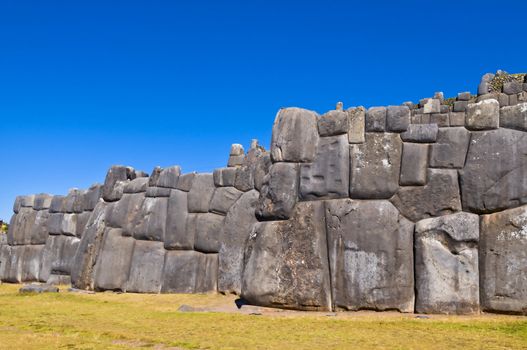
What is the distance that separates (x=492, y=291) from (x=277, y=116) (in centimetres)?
504

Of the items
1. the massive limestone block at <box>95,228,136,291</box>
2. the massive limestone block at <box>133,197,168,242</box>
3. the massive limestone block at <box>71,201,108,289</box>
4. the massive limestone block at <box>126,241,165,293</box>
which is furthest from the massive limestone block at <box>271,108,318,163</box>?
the massive limestone block at <box>71,201,108,289</box>

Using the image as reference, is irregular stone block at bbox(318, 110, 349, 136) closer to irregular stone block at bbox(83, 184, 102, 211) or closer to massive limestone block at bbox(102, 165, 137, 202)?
massive limestone block at bbox(102, 165, 137, 202)

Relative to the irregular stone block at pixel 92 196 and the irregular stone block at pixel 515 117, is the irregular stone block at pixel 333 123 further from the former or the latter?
the irregular stone block at pixel 92 196

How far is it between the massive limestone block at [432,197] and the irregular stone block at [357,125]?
4.17ft

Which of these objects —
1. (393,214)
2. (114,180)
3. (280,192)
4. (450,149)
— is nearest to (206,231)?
(280,192)

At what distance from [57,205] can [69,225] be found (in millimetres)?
1391

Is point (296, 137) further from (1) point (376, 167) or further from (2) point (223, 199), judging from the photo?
(2) point (223, 199)

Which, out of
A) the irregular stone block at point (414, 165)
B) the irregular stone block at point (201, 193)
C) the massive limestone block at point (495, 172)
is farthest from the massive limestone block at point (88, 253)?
the massive limestone block at point (495, 172)

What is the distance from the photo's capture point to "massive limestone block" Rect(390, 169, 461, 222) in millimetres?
9281

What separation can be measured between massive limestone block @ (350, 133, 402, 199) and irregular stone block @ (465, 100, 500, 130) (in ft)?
4.07

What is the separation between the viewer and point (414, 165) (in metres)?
9.63

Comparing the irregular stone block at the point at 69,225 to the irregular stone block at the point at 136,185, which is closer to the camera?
the irregular stone block at the point at 136,185

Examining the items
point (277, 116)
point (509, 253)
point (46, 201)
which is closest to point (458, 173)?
point (509, 253)

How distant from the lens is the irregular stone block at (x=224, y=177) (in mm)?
13884
